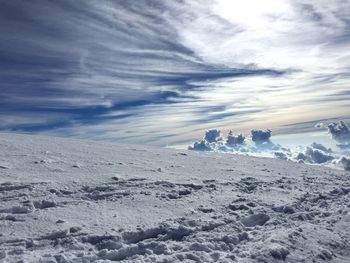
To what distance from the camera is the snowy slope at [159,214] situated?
6.62 metres

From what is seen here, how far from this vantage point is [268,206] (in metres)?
10.1

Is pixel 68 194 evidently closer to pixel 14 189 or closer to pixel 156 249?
pixel 14 189

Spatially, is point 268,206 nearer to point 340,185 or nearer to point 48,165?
point 340,185

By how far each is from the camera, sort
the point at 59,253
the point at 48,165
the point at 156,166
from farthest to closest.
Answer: the point at 156,166 → the point at 48,165 → the point at 59,253

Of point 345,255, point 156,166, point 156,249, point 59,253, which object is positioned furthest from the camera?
point 156,166

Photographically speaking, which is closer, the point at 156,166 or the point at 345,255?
the point at 345,255

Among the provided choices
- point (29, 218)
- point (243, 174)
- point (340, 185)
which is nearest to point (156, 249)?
point (29, 218)

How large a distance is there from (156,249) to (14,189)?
5.29 m

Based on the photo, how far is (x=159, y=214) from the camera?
8.79m

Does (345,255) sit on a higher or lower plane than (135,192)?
lower

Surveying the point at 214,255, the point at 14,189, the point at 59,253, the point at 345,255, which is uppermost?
the point at 14,189

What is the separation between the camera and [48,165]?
42.9 ft

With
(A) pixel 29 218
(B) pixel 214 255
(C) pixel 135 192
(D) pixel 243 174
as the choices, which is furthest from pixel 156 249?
(D) pixel 243 174

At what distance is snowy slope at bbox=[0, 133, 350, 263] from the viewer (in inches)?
261
